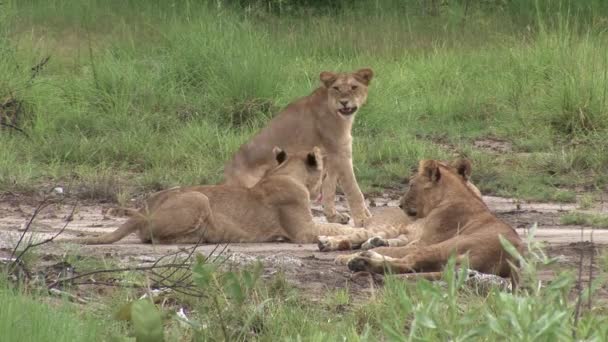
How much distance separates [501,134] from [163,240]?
16.2ft

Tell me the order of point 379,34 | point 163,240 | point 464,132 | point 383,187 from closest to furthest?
point 163,240 → point 383,187 → point 464,132 → point 379,34

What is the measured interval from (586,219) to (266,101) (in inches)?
163

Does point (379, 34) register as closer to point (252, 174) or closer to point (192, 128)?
point (192, 128)

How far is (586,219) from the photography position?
8711 mm

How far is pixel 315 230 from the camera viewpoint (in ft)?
27.3

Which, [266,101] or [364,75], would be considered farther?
[266,101]

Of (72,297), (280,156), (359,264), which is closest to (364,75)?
(280,156)

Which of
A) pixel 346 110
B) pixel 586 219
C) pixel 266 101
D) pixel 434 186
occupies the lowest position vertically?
pixel 266 101

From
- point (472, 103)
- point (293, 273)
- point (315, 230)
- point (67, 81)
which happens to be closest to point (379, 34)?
point (472, 103)

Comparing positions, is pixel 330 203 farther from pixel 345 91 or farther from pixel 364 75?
pixel 364 75

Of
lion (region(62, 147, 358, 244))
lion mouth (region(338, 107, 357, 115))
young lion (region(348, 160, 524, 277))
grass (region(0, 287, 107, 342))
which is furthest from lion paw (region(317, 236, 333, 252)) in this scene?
grass (region(0, 287, 107, 342))

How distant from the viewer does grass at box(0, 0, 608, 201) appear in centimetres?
1087

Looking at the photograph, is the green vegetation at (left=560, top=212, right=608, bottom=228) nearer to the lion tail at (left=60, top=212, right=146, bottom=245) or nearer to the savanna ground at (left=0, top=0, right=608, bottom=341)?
the savanna ground at (left=0, top=0, right=608, bottom=341)

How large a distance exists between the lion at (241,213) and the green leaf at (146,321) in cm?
333
